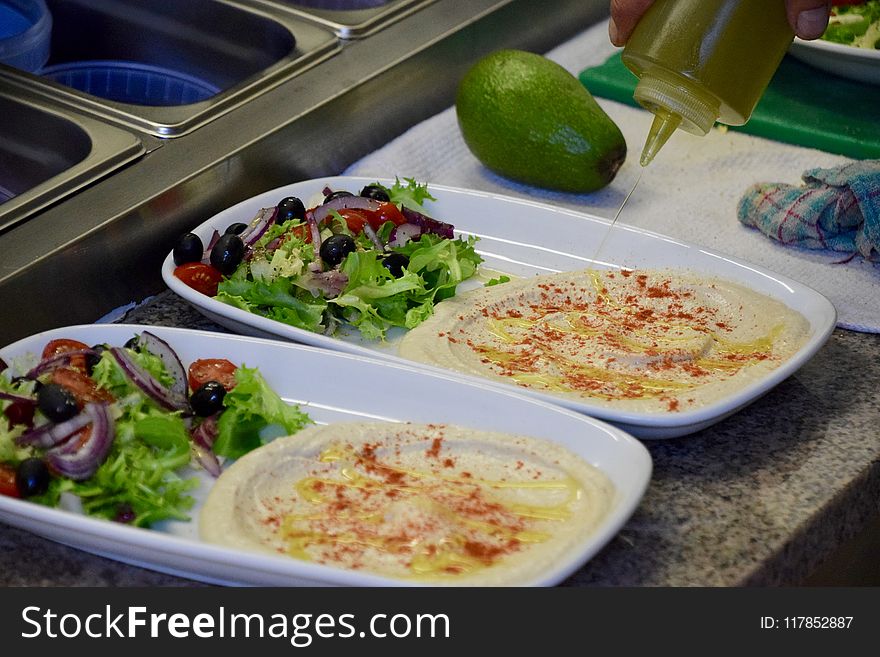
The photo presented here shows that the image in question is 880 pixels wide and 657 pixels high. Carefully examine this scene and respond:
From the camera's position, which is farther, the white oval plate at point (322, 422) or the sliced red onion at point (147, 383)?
the sliced red onion at point (147, 383)

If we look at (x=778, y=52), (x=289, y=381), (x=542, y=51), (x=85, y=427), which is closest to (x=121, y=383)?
(x=85, y=427)

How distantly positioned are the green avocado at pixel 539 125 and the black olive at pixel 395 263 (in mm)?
498

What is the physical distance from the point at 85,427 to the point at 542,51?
1807mm

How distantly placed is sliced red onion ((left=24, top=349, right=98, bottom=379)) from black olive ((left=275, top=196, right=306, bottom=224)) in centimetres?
52

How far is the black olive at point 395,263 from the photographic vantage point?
2096 millimetres

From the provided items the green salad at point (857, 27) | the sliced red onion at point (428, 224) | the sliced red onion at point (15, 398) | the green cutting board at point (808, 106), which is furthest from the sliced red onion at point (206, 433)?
the green salad at point (857, 27)

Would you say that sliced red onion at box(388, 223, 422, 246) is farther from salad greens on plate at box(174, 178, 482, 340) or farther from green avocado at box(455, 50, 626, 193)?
green avocado at box(455, 50, 626, 193)

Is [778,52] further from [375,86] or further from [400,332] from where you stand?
[375,86]

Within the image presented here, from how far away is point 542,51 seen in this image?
10.0 feet

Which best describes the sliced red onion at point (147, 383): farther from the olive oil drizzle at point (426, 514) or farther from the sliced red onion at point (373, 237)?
the sliced red onion at point (373, 237)

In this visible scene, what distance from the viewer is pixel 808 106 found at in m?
2.81

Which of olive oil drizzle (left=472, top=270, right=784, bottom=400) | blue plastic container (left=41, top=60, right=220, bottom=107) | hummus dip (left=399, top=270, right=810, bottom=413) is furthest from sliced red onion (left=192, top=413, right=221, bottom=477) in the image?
blue plastic container (left=41, top=60, right=220, bottom=107)

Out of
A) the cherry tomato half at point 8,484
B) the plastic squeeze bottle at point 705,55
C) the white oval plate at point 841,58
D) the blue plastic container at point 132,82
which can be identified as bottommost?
the blue plastic container at point 132,82

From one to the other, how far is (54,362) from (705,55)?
3.50 ft
